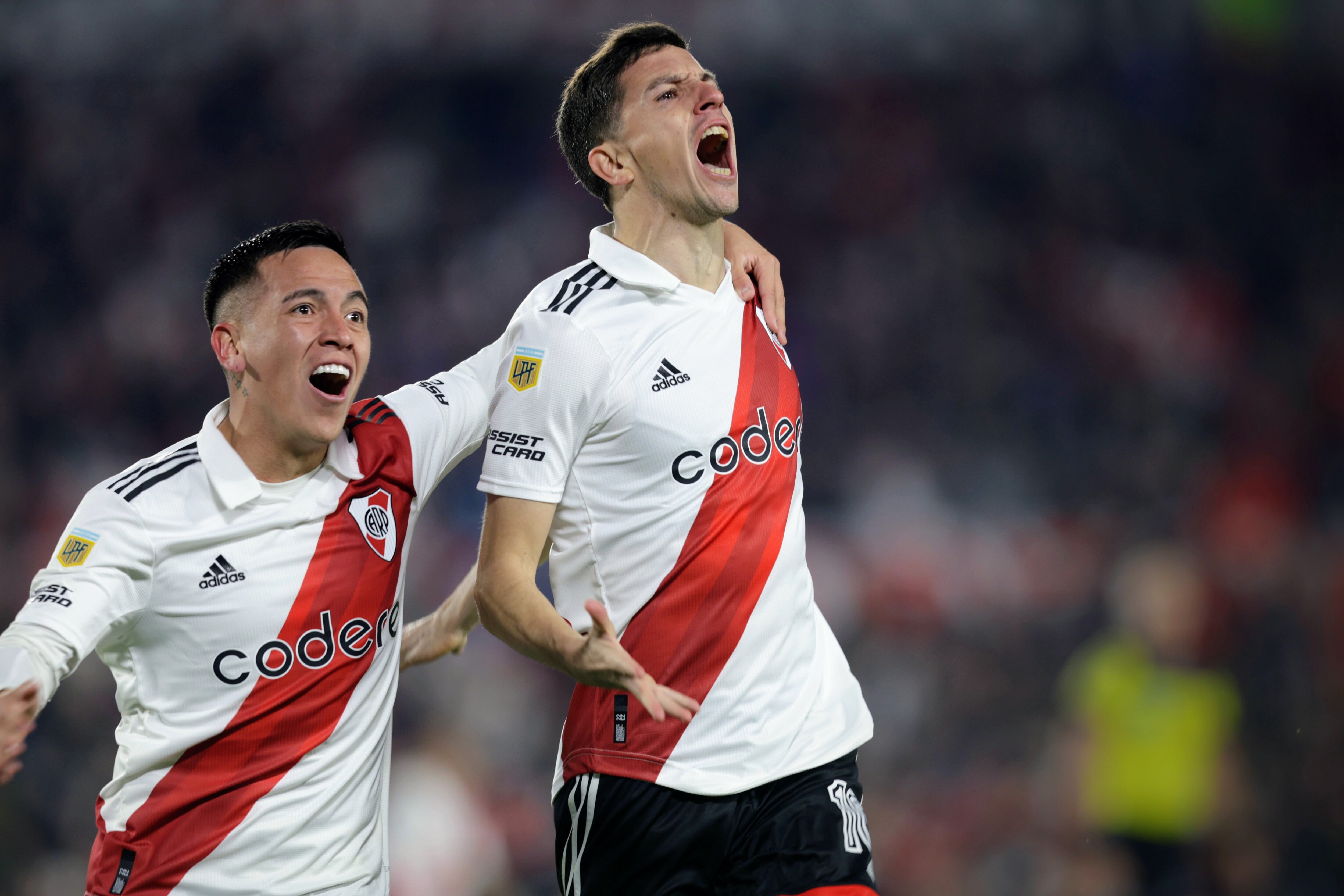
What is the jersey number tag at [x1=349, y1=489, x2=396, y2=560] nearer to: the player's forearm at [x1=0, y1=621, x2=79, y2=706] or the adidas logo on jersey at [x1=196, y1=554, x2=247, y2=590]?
the adidas logo on jersey at [x1=196, y1=554, x2=247, y2=590]

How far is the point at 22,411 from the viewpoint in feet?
27.2

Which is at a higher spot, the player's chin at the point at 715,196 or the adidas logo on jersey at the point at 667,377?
the player's chin at the point at 715,196

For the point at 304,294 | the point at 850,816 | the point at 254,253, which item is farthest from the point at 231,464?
the point at 850,816

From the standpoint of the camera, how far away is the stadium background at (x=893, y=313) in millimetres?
6617

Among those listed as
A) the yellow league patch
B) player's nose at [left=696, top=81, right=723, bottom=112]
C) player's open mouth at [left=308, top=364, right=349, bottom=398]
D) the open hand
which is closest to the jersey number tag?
player's open mouth at [left=308, top=364, right=349, bottom=398]

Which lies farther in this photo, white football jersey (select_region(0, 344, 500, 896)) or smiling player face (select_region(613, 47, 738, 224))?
smiling player face (select_region(613, 47, 738, 224))

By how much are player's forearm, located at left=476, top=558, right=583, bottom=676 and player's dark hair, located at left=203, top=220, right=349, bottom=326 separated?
3.27 ft

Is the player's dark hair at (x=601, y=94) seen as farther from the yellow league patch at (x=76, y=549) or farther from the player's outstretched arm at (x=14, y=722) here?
the player's outstretched arm at (x=14, y=722)

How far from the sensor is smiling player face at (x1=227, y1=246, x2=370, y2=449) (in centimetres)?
301

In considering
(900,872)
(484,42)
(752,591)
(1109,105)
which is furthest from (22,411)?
(1109,105)

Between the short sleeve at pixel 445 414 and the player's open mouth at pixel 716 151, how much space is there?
717 millimetres

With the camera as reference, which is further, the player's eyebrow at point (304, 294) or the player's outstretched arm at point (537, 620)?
the player's eyebrow at point (304, 294)

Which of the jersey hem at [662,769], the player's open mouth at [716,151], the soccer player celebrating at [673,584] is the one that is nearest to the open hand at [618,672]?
the soccer player celebrating at [673,584]

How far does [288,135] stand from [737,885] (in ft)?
24.9
